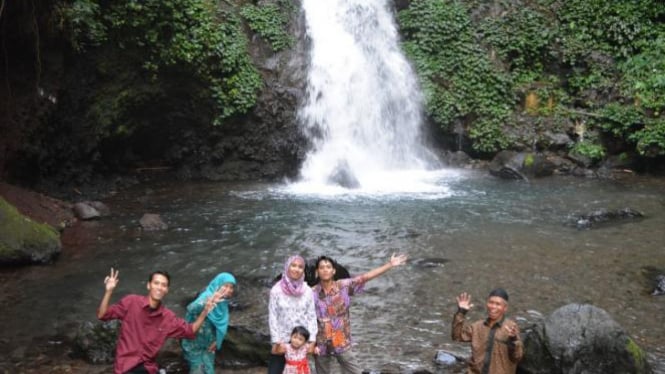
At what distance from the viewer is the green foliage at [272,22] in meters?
18.0

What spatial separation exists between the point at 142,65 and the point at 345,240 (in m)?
7.78

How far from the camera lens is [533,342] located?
6.24 metres

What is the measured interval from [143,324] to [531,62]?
61.9 feet

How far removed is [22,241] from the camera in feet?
32.3

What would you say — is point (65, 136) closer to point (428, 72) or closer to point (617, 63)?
point (428, 72)

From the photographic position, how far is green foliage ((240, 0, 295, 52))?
18.0 metres

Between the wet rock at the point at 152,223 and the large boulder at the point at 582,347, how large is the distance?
8.39 metres

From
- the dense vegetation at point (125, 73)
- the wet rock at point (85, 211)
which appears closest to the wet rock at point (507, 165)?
the dense vegetation at point (125, 73)

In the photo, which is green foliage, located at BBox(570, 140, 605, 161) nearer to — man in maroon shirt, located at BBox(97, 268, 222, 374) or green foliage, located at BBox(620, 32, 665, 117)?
green foliage, located at BBox(620, 32, 665, 117)

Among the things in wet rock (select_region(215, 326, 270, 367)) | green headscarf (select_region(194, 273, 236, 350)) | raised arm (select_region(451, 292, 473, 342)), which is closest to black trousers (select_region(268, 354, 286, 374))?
green headscarf (select_region(194, 273, 236, 350))

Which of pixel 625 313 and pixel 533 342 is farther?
pixel 625 313

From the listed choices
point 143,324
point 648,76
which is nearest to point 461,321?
point 143,324

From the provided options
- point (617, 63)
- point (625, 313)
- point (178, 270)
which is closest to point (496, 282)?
point (625, 313)

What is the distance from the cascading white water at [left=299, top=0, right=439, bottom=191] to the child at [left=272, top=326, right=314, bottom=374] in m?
13.0
